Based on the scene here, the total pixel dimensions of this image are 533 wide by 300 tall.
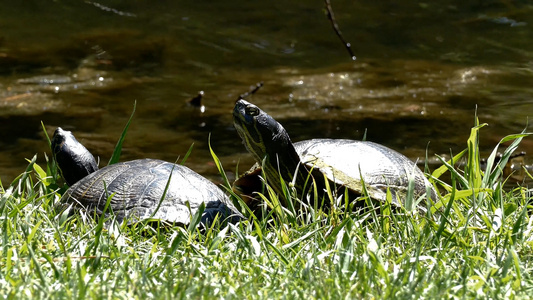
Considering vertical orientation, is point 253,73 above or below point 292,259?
below

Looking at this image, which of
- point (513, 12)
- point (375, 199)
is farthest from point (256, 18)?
point (375, 199)

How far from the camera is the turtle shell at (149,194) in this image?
138 inches

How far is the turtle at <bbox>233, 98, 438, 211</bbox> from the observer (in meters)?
3.85

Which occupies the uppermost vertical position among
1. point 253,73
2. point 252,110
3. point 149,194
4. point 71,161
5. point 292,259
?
point 252,110

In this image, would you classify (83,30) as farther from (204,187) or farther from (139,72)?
(204,187)

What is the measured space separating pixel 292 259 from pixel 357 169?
55.4 inches

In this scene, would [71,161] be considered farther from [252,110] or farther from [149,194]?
[252,110]

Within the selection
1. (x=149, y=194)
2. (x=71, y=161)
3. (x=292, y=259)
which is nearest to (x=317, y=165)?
(x=149, y=194)

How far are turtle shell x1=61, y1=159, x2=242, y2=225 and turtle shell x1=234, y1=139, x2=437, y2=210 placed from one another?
0.34 meters

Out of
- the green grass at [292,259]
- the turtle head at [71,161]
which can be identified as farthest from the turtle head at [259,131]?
the turtle head at [71,161]

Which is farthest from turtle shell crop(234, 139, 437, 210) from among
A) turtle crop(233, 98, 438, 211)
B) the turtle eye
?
the turtle eye

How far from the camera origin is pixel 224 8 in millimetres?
11320

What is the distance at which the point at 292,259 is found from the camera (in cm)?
275

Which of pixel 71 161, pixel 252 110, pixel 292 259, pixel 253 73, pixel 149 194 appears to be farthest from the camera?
pixel 253 73
